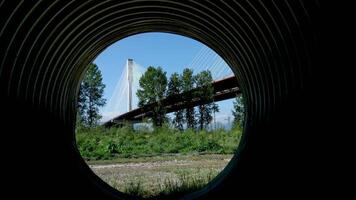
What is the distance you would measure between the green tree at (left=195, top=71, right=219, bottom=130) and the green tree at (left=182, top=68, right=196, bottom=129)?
978mm

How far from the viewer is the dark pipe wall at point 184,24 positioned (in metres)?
5.50

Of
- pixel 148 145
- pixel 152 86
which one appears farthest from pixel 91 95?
pixel 148 145

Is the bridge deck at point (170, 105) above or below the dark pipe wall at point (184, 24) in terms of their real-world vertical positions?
above

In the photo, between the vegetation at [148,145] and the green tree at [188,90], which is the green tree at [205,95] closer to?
the green tree at [188,90]

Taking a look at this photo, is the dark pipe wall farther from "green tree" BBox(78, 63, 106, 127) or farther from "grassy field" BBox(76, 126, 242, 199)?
"green tree" BBox(78, 63, 106, 127)

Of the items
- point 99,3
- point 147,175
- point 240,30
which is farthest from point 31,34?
point 147,175

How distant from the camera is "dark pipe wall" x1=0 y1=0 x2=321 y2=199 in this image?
5504mm

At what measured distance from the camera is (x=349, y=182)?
467 cm

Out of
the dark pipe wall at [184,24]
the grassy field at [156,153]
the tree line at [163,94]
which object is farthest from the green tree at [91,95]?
the dark pipe wall at [184,24]

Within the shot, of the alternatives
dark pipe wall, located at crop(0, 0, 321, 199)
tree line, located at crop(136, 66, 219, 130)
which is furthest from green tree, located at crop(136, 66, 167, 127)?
dark pipe wall, located at crop(0, 0, 321, 199)

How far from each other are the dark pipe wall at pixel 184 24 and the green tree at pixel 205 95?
40.9m

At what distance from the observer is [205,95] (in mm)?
54062

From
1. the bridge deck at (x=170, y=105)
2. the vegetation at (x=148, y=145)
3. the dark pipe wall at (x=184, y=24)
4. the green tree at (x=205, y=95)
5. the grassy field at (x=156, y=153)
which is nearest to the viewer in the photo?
the dark pipe wall at (x=184, y=24)

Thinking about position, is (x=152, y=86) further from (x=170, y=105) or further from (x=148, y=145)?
(x=148, y=145)
